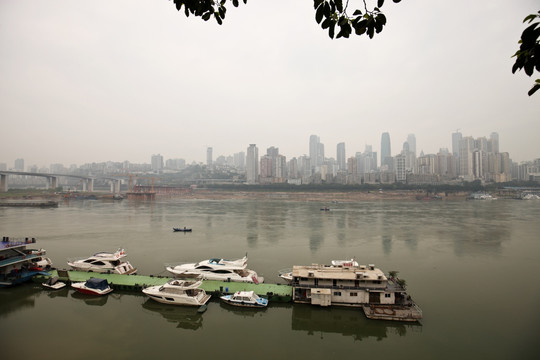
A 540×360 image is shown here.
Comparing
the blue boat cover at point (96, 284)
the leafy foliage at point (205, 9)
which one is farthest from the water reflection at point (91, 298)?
the leafy foliage at point (205, 9)

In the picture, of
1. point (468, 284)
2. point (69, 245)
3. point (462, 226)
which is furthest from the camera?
point (462, 226)

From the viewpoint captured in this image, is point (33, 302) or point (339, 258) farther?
point (339, 258)

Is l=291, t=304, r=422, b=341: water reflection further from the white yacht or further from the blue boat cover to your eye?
the blue boat cover

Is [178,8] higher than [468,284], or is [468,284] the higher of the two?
[178,8]

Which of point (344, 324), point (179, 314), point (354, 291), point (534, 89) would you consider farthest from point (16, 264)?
point (534, 89)

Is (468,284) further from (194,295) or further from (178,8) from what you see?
(178,8)

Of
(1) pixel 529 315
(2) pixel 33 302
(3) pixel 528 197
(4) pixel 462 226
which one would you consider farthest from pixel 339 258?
(3) pixel 528 197

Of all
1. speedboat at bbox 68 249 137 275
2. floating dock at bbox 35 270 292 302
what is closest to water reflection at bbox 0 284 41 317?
floating dock at bbox 35 270 292 302
